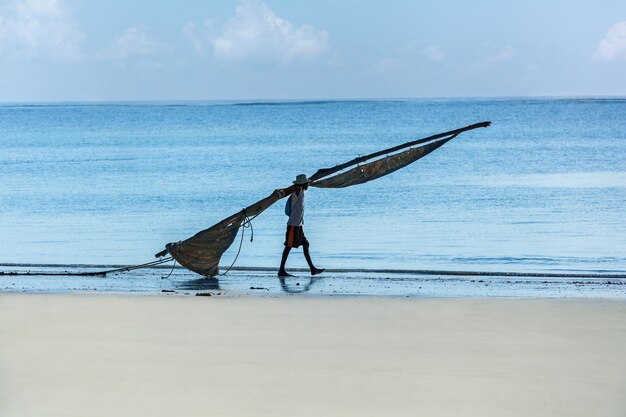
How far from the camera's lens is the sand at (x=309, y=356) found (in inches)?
304

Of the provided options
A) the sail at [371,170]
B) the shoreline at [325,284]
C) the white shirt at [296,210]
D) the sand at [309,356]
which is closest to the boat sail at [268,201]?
the sail at [371,170]

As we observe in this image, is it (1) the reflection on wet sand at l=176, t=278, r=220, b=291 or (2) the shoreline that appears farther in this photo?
(1) the reflection on wet sand at l=176, t=278, r=220, b=291

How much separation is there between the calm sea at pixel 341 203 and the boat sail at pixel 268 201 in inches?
132

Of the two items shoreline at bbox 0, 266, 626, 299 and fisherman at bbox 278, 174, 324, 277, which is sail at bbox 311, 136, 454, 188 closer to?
fisherman at bbox 278, 174, 324, 277

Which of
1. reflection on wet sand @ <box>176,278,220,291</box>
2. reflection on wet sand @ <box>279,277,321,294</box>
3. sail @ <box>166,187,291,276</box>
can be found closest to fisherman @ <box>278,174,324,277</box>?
sail @ <box>166,187,291,276</box>

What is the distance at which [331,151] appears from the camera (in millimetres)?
60438

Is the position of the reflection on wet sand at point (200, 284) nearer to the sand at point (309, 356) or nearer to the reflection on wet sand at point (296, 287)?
the reflection on wet sand at point (296, 287)

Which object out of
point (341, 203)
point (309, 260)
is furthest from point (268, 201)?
point (341, 203)

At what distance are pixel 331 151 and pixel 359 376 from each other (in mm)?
52182

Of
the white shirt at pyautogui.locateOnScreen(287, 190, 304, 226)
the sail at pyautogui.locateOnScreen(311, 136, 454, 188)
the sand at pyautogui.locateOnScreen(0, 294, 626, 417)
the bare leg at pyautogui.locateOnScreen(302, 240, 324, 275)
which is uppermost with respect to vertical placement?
the sail at pyautogui.locateOnScreen(311, 136, 454, 188)

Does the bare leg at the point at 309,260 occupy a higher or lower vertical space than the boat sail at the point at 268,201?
lower

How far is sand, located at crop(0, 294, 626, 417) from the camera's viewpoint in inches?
304

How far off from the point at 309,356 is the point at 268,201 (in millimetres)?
4534

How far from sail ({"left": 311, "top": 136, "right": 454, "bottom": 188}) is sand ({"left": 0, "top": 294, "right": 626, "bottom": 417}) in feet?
6.01
